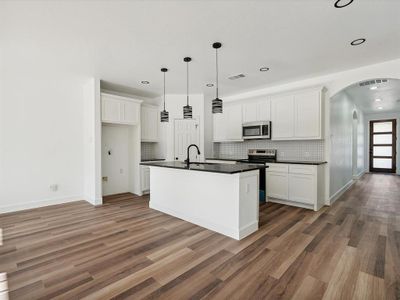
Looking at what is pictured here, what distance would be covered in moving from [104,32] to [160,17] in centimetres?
84

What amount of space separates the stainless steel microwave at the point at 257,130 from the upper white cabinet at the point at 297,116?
14cm

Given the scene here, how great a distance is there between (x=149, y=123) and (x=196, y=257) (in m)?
4.19

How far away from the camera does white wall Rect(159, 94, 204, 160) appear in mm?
5766

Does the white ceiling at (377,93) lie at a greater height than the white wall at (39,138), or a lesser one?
greater

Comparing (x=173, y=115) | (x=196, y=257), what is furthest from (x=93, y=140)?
(x=196, y=257)

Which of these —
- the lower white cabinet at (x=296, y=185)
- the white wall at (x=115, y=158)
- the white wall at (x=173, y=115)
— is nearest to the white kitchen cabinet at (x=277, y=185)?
the lower white cabinet at (x=296, y=185)

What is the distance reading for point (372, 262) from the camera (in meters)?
2.27

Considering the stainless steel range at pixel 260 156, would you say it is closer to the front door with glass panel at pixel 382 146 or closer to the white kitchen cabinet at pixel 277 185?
the white kitchen cabinet at pixel 277 185

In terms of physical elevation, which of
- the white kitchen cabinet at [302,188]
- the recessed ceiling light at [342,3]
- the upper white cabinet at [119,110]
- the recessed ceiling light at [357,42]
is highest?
the recessed ceiling light at [357,42]

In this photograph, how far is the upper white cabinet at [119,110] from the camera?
15.5 feet

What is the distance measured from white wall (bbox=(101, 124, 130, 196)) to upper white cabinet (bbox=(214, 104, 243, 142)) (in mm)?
2580

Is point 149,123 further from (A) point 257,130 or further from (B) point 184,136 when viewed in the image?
(A) point 257,130

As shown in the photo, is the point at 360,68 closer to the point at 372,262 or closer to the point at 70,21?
the point at 372,262

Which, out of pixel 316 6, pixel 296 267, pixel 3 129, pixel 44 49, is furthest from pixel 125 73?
pixel 296 267
